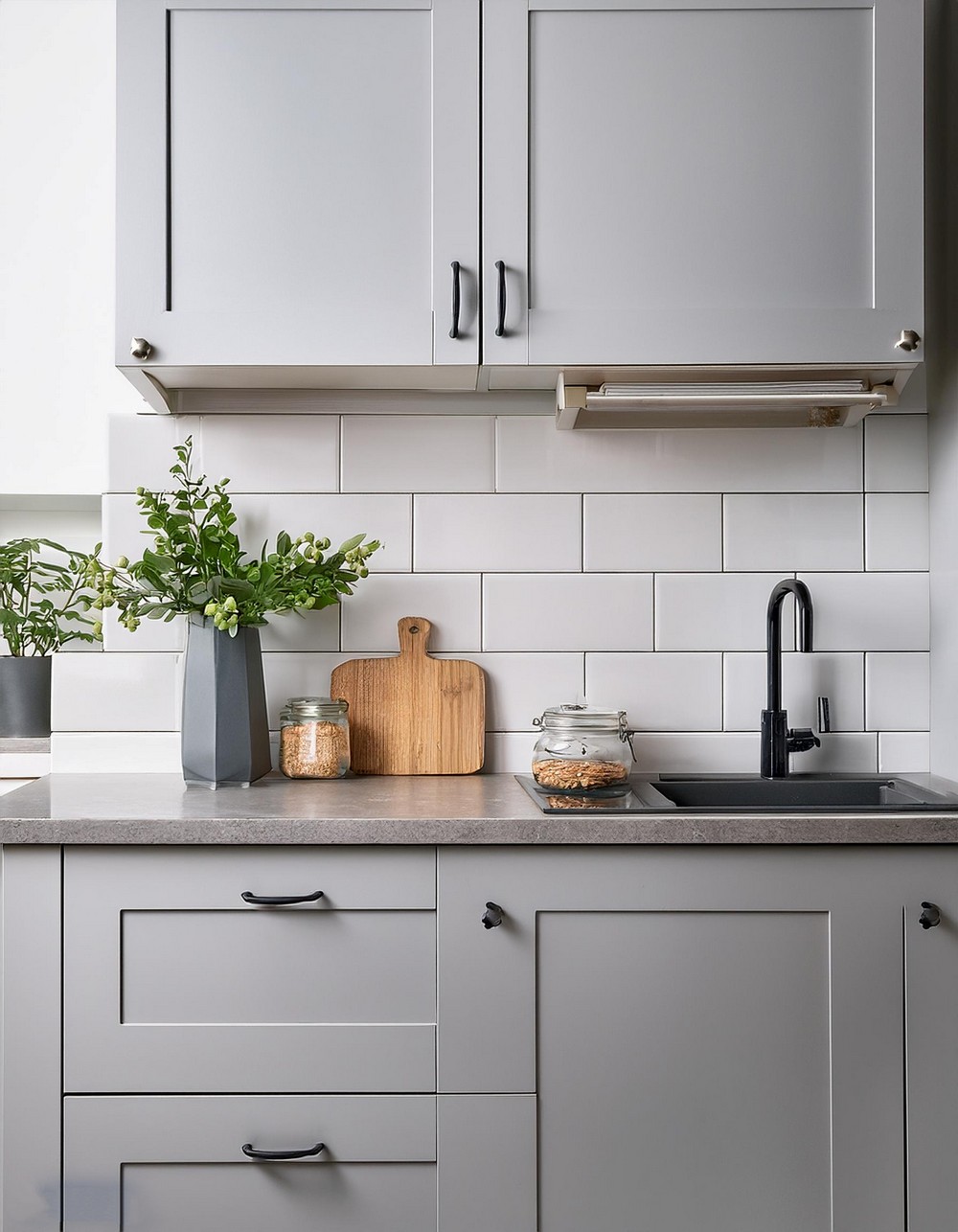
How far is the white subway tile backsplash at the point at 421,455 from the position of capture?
190 centimetres

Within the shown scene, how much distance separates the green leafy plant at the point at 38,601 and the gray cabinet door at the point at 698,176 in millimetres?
1021

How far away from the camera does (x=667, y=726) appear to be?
1888 millimetres

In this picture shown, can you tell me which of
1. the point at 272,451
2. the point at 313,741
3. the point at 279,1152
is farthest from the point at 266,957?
the point at 272,451

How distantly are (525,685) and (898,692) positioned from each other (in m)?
0.71

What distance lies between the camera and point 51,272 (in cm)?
196

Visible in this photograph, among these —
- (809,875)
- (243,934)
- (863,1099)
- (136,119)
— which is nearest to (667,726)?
(809,875)

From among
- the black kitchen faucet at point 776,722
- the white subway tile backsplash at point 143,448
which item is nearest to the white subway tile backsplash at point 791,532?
the black kitchen faucet at point 776,722

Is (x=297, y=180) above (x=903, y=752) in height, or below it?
above

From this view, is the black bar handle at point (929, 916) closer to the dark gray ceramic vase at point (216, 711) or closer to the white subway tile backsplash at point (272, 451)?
the dark gray ceramic vase at point (216, 711)

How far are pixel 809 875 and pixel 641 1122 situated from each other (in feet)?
1.35

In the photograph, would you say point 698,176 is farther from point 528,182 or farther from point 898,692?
point 898,692

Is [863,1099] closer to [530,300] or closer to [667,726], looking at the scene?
[667,726]

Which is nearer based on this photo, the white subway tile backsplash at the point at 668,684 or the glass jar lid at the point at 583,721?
the glass jar lid at the point at 583,721

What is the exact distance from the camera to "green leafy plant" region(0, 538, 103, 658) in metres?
2.00
